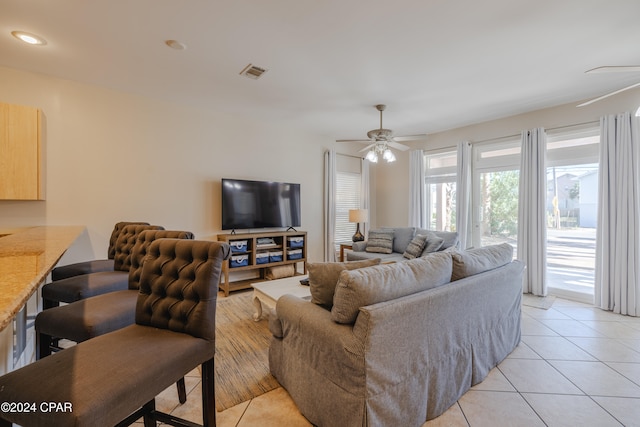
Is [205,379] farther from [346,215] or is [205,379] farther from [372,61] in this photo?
[346,215]

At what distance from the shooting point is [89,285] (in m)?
2.00

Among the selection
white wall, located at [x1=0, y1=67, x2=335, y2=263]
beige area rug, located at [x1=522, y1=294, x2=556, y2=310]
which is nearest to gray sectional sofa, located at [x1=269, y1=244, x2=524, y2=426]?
beige area rug, located at [x1=522, y1=294, x2=556, y2=310]

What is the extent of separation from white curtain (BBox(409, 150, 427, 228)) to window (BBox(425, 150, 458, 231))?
0.16 metres

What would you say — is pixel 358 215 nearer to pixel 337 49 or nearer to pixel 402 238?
pixel 402 238

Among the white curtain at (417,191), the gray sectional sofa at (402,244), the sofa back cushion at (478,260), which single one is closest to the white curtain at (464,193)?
the gray sectional sofa at (402,244)

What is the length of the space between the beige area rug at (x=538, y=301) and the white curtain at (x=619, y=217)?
1.63 feet

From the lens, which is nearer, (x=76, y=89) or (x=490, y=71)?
(x=490, y=71)

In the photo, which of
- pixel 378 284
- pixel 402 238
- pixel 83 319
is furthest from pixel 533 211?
pixel 83 319

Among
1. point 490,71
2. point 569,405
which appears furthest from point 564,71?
point 569,405

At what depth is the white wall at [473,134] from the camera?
3.60m

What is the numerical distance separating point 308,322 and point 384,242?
3.43 m

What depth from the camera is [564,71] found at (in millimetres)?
3041

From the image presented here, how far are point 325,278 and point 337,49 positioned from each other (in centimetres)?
217

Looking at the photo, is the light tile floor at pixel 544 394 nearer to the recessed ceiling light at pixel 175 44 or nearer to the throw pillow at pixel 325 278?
the throw pillow at pixel 325 278
